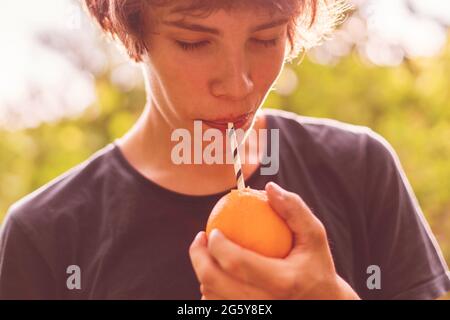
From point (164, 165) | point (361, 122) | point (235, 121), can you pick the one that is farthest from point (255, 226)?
point (361, 122)

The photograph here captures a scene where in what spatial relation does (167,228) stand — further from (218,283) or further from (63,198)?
(218,283)

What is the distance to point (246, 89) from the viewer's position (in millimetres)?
902

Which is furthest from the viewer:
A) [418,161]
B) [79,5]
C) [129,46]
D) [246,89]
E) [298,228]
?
[418,161]

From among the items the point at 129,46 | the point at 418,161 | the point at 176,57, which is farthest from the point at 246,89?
the point at 418,161

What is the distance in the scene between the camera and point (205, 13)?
2.80 ft

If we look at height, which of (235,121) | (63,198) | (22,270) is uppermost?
(235,121)

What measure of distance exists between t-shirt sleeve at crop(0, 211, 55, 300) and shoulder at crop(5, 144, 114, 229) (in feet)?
0.08

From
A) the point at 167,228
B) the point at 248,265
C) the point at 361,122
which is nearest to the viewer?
the point at 248,265

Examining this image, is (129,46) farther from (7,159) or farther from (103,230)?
(7,159)

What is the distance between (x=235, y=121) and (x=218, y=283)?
0.92ft

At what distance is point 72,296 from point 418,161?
97 centimetres

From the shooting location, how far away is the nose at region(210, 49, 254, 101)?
0.89 metres

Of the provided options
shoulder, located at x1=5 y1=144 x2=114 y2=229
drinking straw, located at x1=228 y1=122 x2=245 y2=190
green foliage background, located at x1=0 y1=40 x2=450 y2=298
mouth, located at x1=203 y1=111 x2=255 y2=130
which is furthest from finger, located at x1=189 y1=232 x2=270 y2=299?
green foliage background, located at x1=0 y1=40 x2=450 y2=298

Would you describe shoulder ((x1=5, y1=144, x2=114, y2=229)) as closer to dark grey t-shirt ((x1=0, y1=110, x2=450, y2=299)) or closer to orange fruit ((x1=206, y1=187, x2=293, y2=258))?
dark grey t-shirt ((x1=0, y1=110, x2=450, y2=299))
